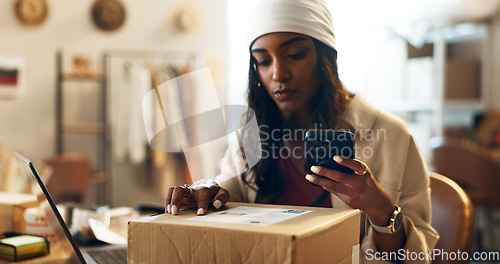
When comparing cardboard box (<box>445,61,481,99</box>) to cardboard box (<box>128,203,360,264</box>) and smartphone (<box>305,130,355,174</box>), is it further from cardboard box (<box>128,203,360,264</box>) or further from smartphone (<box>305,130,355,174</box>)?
cardboard box (<box>128,203,360,264</box>)

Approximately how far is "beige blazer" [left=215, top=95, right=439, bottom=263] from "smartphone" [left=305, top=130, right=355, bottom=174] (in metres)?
0.22

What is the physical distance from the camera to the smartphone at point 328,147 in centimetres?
82

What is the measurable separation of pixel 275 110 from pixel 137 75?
11.0 ft

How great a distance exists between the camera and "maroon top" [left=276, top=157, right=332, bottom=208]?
45.3 inches

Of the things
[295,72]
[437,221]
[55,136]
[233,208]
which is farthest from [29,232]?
[55,136]

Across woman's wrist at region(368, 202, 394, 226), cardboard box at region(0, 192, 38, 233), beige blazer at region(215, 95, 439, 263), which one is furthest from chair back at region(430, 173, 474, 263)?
cardboard box at region(0, 192, 38, 233)

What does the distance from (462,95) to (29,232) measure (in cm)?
396

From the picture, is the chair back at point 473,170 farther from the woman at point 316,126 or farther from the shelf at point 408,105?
the woman at point 316,126

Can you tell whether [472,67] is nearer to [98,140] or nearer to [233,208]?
[98,140]

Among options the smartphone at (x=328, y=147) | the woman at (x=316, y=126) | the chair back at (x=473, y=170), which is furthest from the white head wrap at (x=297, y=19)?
the chair back at (x=473, y=170)

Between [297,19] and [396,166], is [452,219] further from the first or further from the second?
[297,19]

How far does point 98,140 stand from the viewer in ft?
15.3

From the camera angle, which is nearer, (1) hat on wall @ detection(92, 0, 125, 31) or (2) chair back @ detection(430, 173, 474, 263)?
(2) chair back @ detection(430, 173, 474, 263)

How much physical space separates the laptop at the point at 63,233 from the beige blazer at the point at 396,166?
31cm
